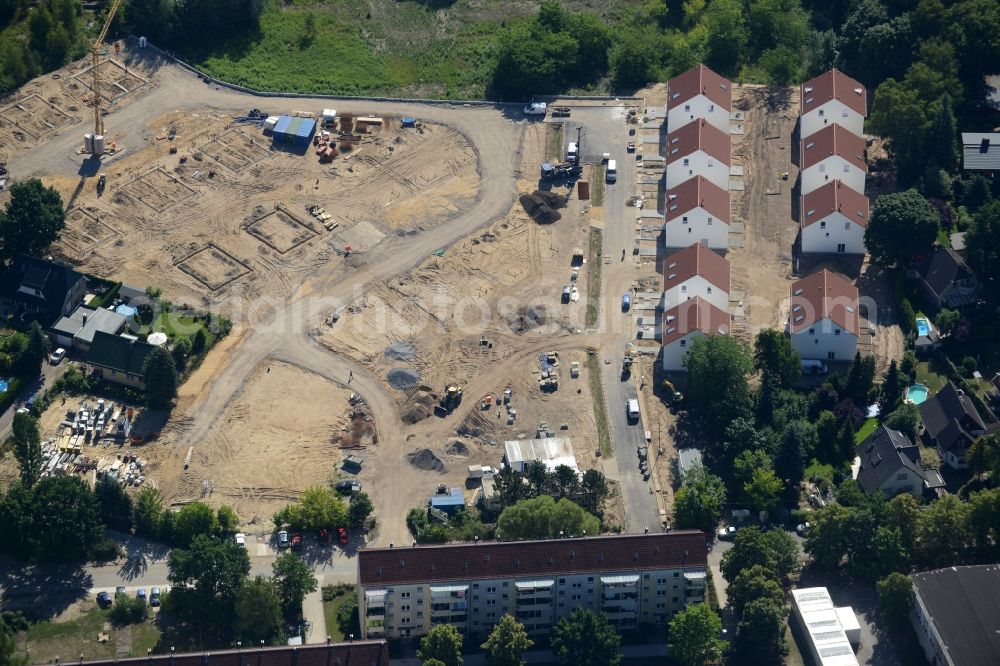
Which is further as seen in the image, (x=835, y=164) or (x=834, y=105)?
(x=834, y=105)

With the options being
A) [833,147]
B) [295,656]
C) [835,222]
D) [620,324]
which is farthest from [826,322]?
[295,656]

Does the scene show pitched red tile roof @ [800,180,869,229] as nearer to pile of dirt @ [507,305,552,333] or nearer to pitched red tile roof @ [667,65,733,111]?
pitched red tile roof @ [667,65,733,111]

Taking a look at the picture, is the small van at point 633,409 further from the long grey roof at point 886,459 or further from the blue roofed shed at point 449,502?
the long grey roof at point 886,459

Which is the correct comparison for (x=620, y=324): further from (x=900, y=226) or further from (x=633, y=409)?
(x=900, y=226)

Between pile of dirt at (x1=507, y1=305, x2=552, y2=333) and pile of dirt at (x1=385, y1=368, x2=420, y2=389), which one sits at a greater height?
pile of dirt at (x1=507, y1=305, x2=552, y2=333)

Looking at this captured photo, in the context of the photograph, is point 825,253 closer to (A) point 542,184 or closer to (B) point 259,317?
(A) point 542,184

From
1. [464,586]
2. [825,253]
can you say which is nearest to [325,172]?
[825,253]

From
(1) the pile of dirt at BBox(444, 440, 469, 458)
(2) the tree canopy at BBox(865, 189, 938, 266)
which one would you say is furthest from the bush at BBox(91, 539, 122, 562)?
(2) the tree canopy at BBox(865, 189, 938, 266)
